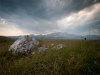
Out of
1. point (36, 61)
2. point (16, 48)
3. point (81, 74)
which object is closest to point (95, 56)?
point (81, 74)

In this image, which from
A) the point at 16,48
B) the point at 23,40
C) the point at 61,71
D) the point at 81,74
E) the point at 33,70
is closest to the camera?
the point at 81,74

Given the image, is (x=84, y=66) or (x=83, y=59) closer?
(x=84, y=66)

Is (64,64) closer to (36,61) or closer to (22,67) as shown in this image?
(36,61)

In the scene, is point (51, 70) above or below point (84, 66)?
below

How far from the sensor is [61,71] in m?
2.84

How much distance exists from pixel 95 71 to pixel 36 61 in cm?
259

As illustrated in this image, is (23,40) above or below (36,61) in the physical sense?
above

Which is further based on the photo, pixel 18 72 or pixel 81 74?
pixel 18 72

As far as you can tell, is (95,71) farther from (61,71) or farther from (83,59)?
(61,71)

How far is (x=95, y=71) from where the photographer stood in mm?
2662

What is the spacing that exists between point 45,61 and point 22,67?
3.57 feet

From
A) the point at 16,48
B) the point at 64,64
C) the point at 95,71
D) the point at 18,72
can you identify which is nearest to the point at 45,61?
the point at 64,64

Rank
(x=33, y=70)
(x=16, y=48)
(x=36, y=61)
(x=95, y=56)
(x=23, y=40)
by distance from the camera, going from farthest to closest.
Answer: (x=23, y=40)
(x=16, y=48)
(x=36, y=61)
(x=95, y=56)
(x=33, y=70)

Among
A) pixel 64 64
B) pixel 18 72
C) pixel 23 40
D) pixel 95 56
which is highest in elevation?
pixel 23 40
